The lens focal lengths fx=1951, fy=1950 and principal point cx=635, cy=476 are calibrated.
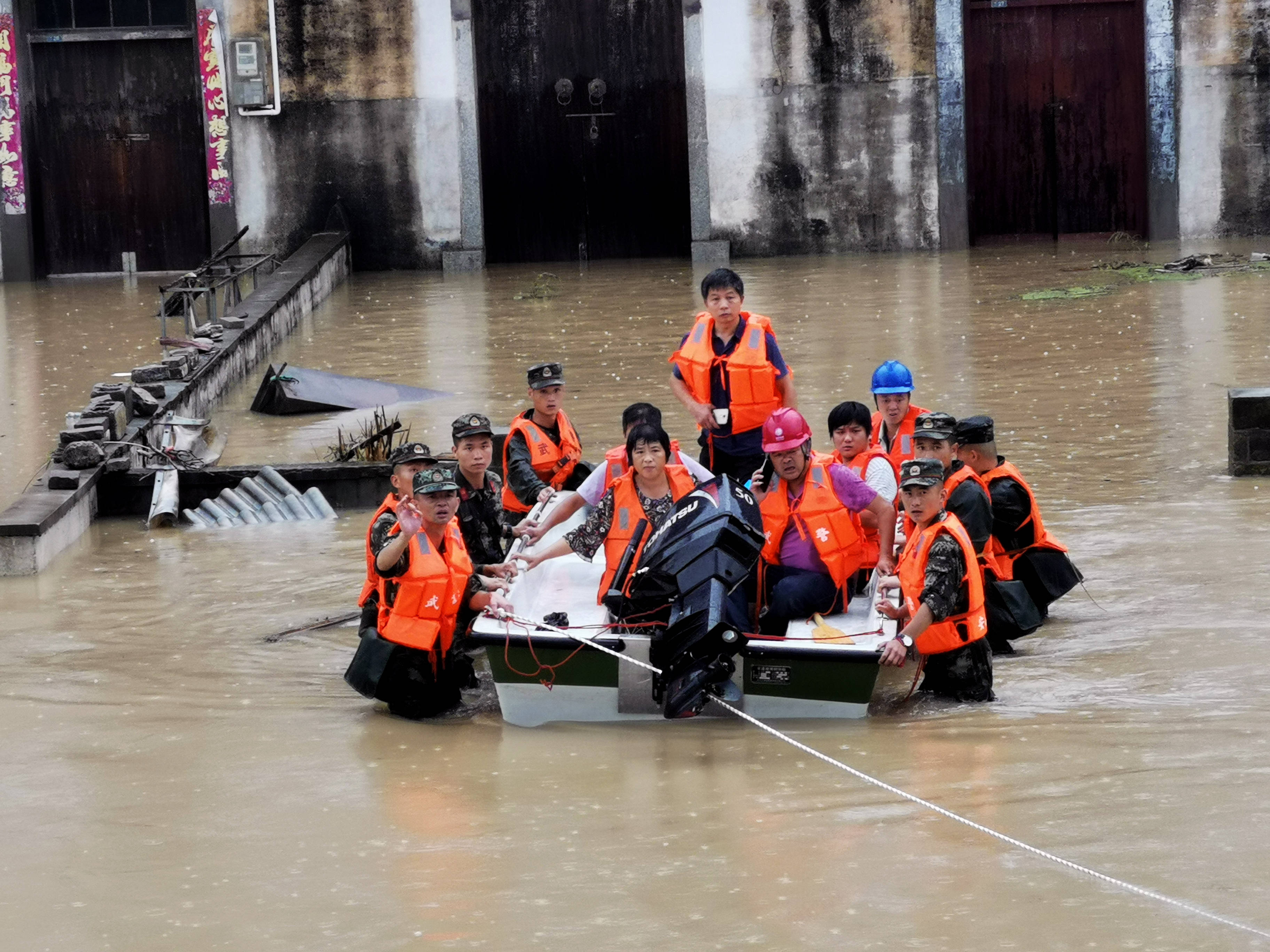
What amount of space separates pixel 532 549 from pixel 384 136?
1636 cm

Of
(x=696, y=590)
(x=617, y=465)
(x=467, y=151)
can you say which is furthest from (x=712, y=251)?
(x=696, y=590)

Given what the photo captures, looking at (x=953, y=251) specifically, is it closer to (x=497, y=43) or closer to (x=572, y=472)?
(x=497, y=43)

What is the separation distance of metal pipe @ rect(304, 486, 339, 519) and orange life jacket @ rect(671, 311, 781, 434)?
2.95 meters

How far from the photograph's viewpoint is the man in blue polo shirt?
30.8 feet

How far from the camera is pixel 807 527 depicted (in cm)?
814

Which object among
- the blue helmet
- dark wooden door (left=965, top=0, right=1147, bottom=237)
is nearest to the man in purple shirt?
the blue helmet

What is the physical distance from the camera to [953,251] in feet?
79.5

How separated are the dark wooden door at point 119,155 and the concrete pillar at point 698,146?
20.5ft

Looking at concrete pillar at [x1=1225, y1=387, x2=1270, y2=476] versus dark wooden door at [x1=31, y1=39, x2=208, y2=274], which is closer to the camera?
concrete pillar at [x1=1225, y1=387, x2=1270, y2=476]

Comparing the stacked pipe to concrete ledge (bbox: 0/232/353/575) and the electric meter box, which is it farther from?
the electric meter box

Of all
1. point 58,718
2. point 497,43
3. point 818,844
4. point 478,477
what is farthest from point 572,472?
point 497,43

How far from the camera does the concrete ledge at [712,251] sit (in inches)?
965

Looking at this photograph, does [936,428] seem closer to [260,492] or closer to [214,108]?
[260,492]

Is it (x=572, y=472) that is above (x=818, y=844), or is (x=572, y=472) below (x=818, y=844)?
above
